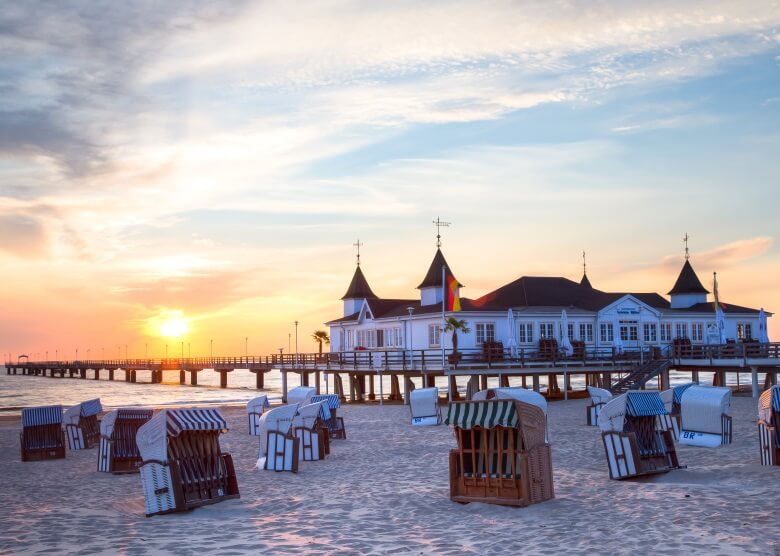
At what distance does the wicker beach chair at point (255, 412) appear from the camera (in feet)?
84.5

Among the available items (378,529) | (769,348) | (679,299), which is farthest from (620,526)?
(679,299)

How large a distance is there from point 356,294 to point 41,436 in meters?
35.0

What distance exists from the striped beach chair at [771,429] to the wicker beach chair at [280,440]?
8.57m

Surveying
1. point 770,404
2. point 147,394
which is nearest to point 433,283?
point 770,404

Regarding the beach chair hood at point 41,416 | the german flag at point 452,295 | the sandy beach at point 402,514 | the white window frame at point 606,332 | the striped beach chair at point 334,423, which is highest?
the german flag at point 452,295

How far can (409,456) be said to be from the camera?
60.8 feet

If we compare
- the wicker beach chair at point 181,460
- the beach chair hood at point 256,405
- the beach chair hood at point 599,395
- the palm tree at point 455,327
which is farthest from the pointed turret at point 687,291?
the wicker beach chair at point 181,460

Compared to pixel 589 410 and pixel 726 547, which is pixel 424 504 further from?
pixel 589 410

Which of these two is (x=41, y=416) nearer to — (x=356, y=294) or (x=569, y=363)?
(x=569, y=363)

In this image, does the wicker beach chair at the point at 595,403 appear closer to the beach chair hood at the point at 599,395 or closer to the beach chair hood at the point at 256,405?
the beach chair hood at the point at 599,395

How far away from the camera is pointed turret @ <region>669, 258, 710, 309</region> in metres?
50.1

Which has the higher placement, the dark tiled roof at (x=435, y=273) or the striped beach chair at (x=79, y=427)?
the dark tiled roof at (x=435, y=273)

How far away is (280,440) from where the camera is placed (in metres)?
16.6

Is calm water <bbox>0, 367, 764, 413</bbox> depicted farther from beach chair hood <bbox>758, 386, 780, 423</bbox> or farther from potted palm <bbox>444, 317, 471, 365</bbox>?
beach chair hood <bbox>758, 386, 780, 423</bbox>
